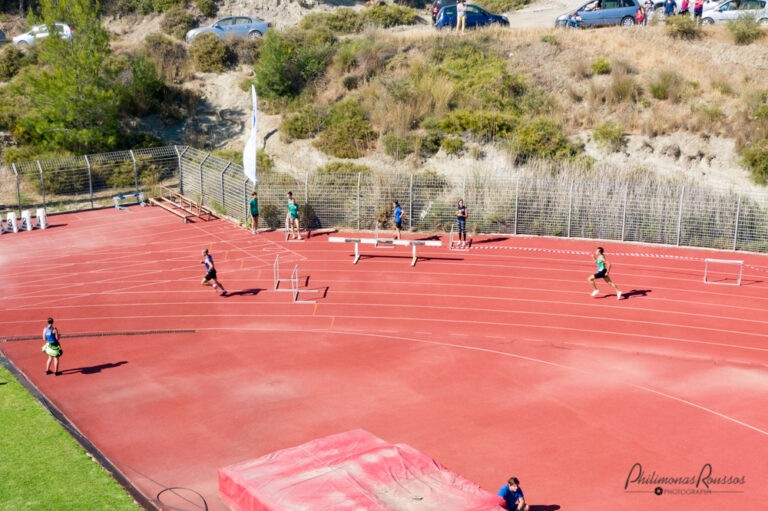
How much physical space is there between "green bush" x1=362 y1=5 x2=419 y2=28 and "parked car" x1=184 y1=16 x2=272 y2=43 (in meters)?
6.50

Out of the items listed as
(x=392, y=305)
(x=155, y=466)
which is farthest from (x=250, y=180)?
(x=155, y=466)

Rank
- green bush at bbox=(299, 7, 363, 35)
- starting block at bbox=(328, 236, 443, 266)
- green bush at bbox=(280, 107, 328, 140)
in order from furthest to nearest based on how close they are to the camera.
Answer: green bush at bbox=(299, 7, 363, 35), green bush at bbox=(280, 107, 328, 140), starting block at bbox=(328, 236, 443, 266)

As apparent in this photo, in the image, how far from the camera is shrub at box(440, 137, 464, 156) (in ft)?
122

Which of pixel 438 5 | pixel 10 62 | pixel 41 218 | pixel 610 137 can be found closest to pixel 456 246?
pixel 610 137

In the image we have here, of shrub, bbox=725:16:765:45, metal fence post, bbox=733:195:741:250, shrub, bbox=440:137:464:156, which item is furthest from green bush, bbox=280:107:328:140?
shrub, bbox=725:16:765:45

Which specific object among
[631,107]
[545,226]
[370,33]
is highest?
[370,33]

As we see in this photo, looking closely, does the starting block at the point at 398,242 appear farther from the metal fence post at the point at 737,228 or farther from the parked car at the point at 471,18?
the parked car at the point at 471,18

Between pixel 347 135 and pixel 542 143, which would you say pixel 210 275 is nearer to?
pixel 347 135

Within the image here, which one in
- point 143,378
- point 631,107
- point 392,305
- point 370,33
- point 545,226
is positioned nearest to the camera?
point 143,378

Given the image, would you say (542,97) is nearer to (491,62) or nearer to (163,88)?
(491,62)

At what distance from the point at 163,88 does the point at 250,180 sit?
1631 cm

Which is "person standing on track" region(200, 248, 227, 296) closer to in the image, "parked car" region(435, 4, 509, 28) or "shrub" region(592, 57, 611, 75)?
"shrub" region(592, 57, 611, 75)

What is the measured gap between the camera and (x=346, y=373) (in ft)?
60.2

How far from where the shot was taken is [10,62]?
46.8 m
